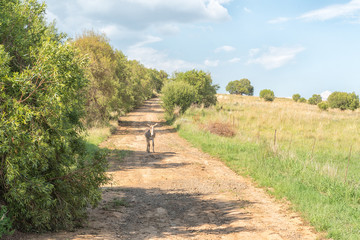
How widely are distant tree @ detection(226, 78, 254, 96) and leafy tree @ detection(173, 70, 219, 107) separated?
77737 mm

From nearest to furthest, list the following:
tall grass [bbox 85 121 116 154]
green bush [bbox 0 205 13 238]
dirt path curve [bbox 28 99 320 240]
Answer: green bush [bbox 0 205 13 238] < dirt path curve [bbox 28 99 320 240] < tall grass [bbox 85 121 116 154]

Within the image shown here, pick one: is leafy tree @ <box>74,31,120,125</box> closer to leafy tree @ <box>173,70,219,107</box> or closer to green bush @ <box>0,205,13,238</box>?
leafy tree @ <box>173,70,219,107</box>

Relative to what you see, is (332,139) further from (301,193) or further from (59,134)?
(59,134)

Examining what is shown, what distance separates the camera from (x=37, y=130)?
567cm

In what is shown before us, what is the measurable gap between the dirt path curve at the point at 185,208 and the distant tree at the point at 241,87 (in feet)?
353

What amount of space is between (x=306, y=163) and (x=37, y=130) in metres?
10.2

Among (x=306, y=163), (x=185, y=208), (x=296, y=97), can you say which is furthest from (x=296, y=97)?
(x=185, y=208)

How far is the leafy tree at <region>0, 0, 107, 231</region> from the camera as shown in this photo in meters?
5.36

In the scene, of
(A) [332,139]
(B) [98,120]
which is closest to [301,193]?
(A) [332,139]

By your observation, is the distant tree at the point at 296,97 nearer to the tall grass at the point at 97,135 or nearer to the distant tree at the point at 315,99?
the distant tree at the point at 315,99

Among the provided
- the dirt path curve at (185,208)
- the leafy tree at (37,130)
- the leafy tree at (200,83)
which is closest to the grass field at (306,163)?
the dirt path curve at (185,208)

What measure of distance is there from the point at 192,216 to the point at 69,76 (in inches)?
191

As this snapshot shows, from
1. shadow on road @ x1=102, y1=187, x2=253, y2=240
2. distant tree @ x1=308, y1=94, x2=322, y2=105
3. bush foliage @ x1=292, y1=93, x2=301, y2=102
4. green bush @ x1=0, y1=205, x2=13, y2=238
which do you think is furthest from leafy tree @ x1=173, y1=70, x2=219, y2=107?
bush foliage @ x1=292, y1=93, x2=301, y2=102

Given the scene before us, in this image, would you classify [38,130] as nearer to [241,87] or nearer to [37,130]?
[37,130]
